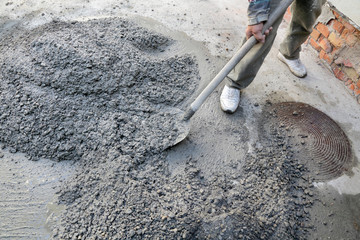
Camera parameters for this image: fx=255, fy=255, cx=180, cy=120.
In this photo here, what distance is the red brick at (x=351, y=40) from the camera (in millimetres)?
2672

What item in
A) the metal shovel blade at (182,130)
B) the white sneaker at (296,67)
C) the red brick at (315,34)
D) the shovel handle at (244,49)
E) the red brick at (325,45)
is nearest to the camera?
the shovel handle at (244,49)

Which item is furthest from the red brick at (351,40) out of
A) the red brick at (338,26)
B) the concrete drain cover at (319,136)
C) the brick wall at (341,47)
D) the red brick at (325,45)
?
the concrete drain cover at (319,136)

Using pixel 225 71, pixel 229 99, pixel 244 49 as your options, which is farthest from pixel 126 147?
pixel 244 49

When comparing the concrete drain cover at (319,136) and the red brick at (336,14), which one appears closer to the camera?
the concrete drain cover at (319,136)

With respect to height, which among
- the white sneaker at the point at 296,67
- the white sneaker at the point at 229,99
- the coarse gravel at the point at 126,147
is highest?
the white sneaker at the point at 296,67

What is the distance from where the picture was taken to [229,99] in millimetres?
2465

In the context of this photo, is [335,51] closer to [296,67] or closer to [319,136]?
[296,67]

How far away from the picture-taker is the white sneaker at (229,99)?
2428 millimetres

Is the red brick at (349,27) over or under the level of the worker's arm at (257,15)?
under

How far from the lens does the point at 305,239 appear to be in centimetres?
177

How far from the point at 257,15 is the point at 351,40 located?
1.52 metres

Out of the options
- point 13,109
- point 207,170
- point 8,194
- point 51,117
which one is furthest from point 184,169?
point 13,109

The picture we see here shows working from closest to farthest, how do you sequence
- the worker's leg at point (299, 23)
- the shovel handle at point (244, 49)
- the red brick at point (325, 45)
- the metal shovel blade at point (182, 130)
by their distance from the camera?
the shovel handle at point (244, 49) → the metal shovel blade at point (182, 130) → the worker's leg at point (299, 23) → the red brick at point (325, 45)

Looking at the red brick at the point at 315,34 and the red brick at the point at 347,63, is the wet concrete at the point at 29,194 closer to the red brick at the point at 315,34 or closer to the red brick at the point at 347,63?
the red brick at the point at 347,63
